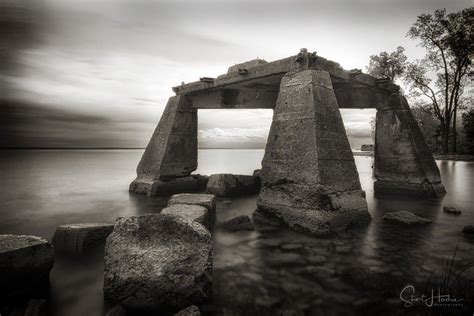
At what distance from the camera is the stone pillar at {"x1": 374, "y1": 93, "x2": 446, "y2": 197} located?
7.42m

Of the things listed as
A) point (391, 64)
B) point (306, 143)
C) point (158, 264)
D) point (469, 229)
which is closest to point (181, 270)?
point (158, 264)

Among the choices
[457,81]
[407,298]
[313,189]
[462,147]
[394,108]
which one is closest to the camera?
[407,298]

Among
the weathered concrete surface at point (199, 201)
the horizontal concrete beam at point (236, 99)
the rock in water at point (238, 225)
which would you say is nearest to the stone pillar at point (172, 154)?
the horizontal concrete beam at point (236, 99)

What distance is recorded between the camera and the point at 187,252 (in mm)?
2627

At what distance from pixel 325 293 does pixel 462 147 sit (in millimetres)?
32267

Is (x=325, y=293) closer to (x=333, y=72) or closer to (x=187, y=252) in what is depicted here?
(x=187, y=252)

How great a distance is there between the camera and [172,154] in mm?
8164

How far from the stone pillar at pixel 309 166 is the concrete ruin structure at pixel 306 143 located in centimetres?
2

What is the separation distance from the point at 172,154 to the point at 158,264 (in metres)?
5.92

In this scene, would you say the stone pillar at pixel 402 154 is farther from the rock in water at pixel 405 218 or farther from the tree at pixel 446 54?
the tree at pixel 446 54

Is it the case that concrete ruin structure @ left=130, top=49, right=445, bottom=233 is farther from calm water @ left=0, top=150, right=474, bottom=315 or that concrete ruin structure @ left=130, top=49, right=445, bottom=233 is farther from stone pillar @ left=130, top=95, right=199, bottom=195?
calm water @ left=0, top=150, right=474, bottom=315

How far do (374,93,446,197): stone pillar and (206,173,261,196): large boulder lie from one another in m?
3.94

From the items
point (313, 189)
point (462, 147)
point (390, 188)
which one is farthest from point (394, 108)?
point (462, 147)

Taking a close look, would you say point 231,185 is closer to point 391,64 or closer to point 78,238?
point 78,238
